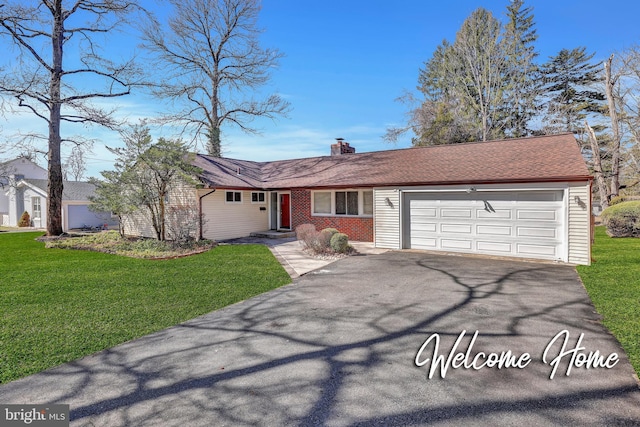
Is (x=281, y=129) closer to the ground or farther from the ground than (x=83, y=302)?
farther from the ground

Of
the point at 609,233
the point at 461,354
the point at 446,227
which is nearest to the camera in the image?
the point at 461,354

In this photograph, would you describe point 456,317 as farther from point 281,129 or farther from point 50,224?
point 281,129

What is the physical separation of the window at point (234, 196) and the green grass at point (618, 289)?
12.7m

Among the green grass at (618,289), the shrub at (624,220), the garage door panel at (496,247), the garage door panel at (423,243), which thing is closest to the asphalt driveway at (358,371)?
the green grass at (618,289)

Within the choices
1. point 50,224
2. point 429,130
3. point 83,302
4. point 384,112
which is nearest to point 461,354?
point 83,302

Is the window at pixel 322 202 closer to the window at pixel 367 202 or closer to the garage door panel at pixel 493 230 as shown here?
the window at pixel 367 202

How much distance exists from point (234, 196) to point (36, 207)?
18.1 metres

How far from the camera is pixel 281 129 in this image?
26.2m

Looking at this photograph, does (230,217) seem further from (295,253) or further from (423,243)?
(423,243)

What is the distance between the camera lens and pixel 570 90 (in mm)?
27266

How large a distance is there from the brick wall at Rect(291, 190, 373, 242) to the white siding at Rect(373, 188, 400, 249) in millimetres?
1156

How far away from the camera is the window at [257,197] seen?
16.4 m

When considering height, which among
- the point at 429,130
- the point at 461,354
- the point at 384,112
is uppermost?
the point at 384,112

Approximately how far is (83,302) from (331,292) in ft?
15.2
